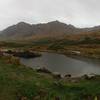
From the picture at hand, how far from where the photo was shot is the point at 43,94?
1138 inches

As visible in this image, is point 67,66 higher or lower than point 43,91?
lower

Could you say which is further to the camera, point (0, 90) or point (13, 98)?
point (0, 90)

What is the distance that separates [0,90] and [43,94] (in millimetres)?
5322

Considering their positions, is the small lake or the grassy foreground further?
the small lake

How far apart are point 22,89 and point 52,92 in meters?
3.74

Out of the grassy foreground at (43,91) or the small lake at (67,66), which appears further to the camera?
the small lake at (67,66)

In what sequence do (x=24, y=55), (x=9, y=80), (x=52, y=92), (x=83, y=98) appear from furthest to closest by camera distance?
(x=24, y=55) → (x=9, y=80) → (x=52, y=92) → (x=83, y=98)

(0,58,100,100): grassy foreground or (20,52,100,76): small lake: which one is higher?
(0,58,100,100): grassy foreground

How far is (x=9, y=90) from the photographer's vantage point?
3064 centimetres

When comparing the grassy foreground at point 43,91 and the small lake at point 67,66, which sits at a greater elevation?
the grassy foreground at point 43,91

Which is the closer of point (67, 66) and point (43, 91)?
point (43, 91)

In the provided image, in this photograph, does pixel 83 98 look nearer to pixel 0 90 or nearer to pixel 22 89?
pixel 22 89

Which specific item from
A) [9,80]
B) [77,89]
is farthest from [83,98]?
[9,80]

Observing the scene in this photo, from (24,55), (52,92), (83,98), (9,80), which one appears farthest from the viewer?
(24,55)
